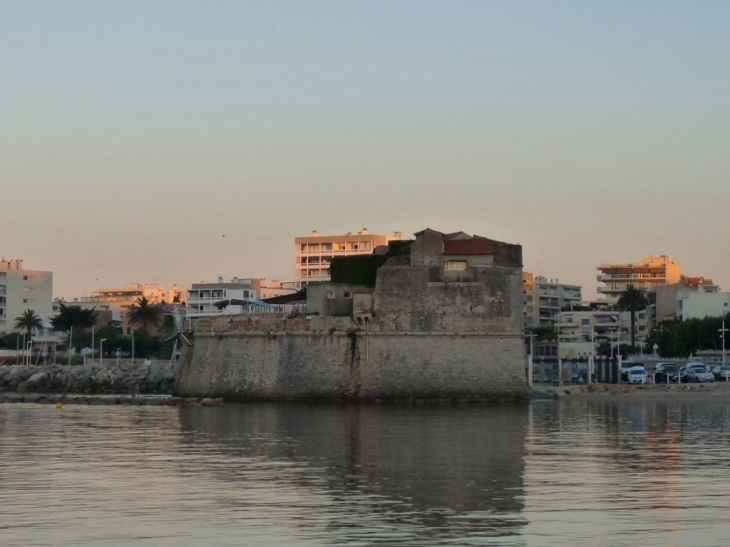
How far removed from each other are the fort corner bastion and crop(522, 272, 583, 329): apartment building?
71.3 m

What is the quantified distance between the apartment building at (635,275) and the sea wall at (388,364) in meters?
80.4

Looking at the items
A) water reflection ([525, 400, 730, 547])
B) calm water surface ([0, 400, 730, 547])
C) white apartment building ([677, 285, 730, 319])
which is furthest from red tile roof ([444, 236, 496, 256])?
white apartment building ([677, 285, 730, 319])

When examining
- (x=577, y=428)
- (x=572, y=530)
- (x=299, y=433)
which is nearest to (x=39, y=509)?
(x=572, y=530)

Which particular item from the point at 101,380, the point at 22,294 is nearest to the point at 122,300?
the point at 22,294

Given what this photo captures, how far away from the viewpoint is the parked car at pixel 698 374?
55938mm

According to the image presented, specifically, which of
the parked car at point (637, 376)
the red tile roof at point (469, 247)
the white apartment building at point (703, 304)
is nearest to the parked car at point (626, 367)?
the parked car at point (637, 376)

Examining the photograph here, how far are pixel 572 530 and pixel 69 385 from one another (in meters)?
49.0

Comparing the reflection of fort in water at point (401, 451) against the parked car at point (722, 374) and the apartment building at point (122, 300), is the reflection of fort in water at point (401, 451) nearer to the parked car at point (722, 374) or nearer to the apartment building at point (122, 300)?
the parked car at point (722, 374)

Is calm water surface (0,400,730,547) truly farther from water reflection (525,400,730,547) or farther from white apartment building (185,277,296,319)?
white apartment building (185,277,296,319)

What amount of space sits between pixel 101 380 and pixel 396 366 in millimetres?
20187

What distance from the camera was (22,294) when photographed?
374 ft

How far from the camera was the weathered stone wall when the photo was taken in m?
45.9

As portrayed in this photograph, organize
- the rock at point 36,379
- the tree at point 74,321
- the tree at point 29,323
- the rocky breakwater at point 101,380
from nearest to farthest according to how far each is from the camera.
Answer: the rocky breakwater at point 101,380 < the rock at point 36,379 < the tree at point 74,321 < the tree at point 29,323

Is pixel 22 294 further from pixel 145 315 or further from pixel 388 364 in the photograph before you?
pixel 388 364
